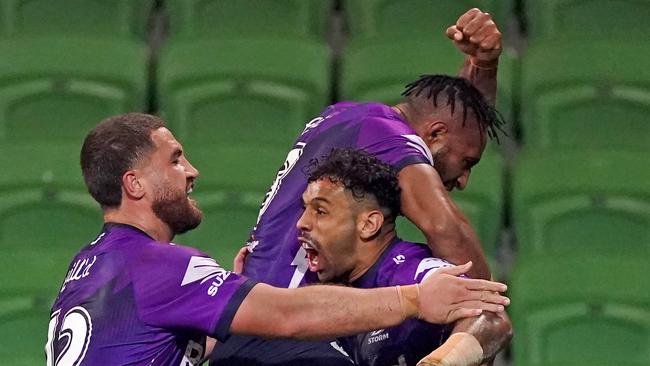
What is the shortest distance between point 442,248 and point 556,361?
1.42 metres

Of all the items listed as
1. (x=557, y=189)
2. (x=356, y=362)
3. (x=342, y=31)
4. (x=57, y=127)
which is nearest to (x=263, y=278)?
(x=356, y=362)

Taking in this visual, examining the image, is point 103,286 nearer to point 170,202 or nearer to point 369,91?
point 170,202

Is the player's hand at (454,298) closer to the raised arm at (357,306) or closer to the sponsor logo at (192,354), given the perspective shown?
the raised arm at (357,306)

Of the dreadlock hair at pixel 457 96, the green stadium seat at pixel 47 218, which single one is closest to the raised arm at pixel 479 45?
the dreadlock hair at pixel 457 96

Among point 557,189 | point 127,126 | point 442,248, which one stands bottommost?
point 557,189

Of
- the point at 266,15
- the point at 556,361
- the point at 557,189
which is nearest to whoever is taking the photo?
the point at 556,361

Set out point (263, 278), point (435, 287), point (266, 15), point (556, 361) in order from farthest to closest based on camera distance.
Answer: point (266, 15), point (556, 361), point (263, 278), point (435, 287)

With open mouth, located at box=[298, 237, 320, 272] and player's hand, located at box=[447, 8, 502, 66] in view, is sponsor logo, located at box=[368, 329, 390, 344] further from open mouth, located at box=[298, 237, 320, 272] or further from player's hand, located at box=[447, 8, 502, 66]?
player's hand, located at box=[447, 8, 502, 66]

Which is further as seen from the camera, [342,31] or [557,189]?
[342,31]

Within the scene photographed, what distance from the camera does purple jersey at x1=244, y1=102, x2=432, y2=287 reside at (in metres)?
4.19

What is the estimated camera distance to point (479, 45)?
456 centimetres

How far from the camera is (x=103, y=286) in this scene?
150 inches

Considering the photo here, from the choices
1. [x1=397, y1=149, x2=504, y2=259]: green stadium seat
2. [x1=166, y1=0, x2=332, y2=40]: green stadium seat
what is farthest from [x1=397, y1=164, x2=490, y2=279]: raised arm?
[x1=166, y1=0, x2=332, y2=40]: green stadium seat

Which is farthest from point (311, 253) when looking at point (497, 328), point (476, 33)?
point (476, 33)
